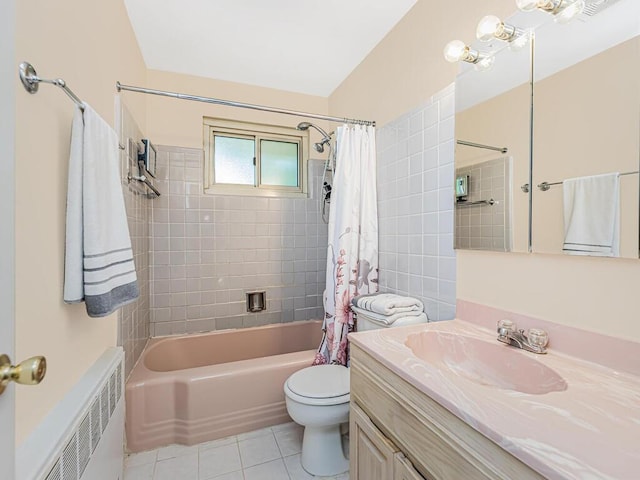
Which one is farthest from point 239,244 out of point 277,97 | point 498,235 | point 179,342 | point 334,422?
point 498,235

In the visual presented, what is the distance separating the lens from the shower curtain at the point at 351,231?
6.34 feet

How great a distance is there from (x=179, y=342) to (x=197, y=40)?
212 centimetres

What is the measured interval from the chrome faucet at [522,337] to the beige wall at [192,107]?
2.29 metres

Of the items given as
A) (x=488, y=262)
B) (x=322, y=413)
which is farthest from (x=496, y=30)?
(x=322, y=413)

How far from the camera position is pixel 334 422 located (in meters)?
1.45

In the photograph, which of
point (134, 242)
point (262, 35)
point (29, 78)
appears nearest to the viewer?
point (29, 78)

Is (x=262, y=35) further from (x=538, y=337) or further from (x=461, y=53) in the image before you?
(x=538, y=337)

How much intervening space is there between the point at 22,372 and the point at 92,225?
0.56 metres

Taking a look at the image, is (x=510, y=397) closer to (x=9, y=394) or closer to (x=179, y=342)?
(x=9, y=394)

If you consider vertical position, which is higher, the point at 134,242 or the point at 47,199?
the point at 47,199

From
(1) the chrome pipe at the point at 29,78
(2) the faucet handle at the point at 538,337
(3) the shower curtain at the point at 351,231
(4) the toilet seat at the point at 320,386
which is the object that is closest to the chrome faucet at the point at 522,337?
(2) the faucet handle at the point at 538,337

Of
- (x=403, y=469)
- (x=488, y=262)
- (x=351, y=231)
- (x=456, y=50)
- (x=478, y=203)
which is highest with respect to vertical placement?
(x=456, y=50)

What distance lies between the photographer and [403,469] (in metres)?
0.85

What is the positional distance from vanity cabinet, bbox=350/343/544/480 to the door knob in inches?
32.3
